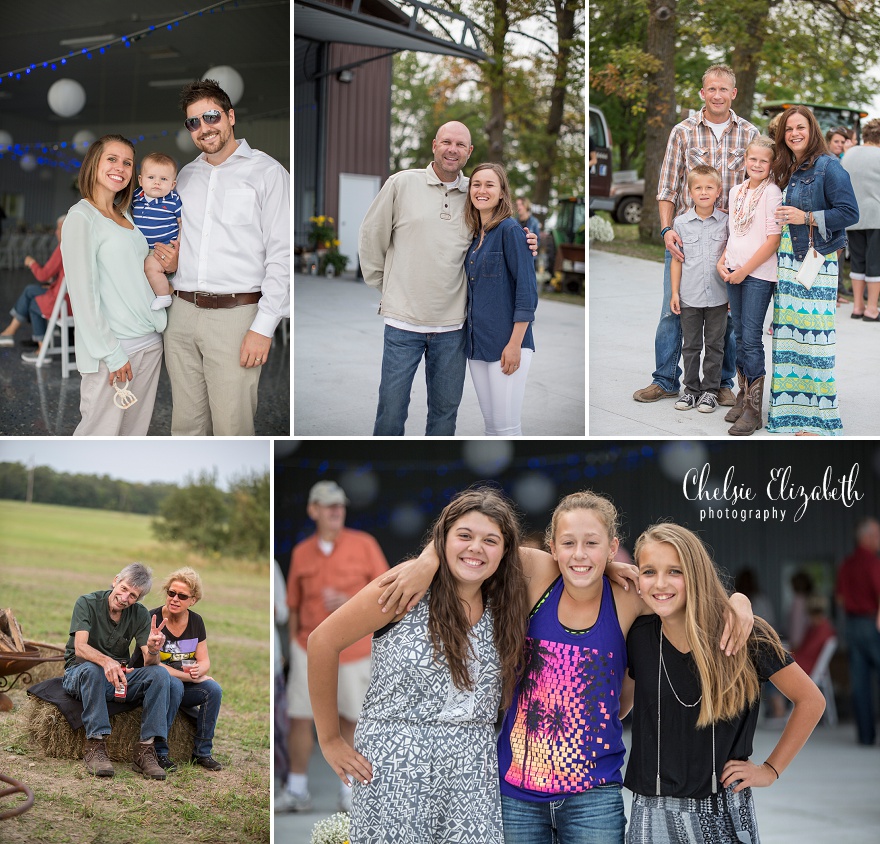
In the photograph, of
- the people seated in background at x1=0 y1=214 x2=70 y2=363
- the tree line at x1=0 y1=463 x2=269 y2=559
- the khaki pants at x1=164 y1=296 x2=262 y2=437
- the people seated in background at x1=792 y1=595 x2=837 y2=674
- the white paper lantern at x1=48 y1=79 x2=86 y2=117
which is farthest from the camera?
the white paper lantern at x1=48 y1=79 x2=86 y2=117

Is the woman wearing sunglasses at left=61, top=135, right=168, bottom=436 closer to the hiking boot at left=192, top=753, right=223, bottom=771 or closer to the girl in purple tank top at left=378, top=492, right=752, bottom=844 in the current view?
the hiking boot at left=192, top=753, right=223, bottom=771

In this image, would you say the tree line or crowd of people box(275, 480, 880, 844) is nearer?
crowd of people box(275, 480, 880, 844)

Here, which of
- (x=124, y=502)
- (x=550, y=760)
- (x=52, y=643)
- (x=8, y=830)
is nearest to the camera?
(x=550, y=760)

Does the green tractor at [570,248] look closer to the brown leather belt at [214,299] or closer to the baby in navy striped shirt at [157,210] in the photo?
the brown leather belt at [214,299]

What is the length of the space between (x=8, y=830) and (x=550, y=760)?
244cm

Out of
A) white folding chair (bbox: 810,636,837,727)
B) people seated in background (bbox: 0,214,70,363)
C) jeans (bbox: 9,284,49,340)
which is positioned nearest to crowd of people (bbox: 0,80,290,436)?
people seated in background (bbox: 0,214,70,363)

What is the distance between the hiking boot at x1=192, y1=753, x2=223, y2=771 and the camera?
429cm

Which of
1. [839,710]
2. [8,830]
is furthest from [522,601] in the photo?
[839,710]

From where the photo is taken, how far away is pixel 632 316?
14.2 feet

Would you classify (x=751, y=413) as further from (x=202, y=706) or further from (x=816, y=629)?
(x=202, y=706)

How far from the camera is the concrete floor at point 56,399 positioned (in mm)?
4562

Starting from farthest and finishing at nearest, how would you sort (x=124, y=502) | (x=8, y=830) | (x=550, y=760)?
(x=124, y=502) → (x=8, y=830) → (x=550, y=760)

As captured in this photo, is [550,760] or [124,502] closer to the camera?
[550,760]

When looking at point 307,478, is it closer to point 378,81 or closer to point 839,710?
point 378,81
